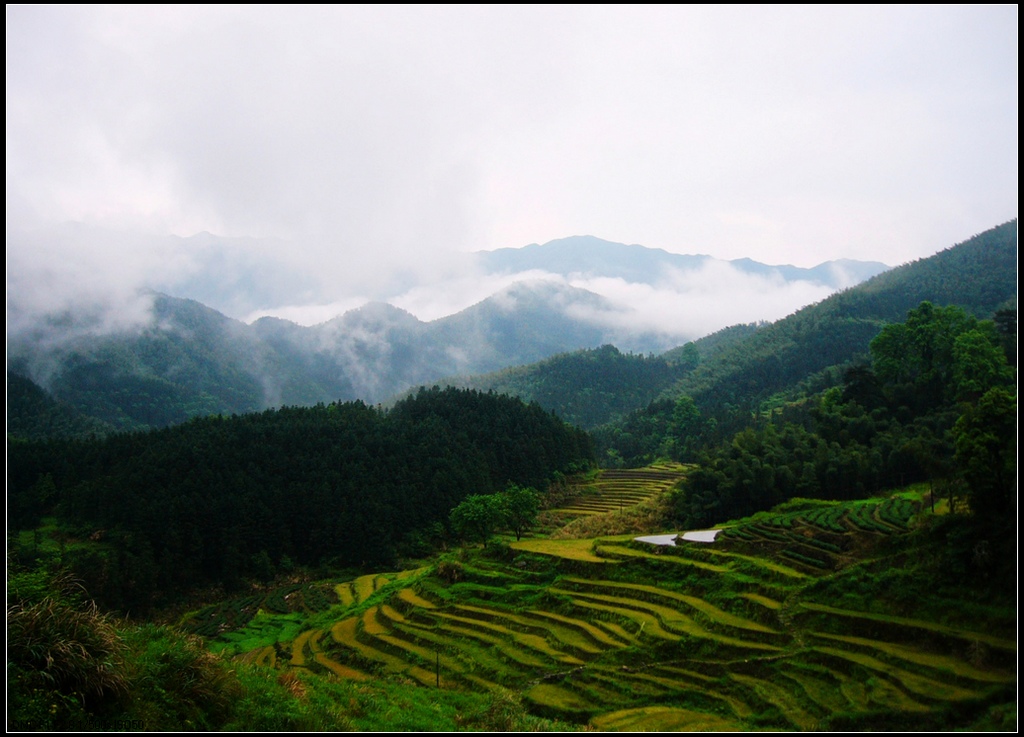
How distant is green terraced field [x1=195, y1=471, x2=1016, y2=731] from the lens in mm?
16875

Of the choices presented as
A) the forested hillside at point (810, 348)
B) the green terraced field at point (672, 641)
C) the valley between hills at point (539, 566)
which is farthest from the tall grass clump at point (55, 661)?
the forested hillside at point (810, 348)

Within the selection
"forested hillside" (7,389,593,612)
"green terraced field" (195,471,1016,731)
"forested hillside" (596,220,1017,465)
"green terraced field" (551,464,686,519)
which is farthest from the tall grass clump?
"forested hillside" (596,220,1017,465)

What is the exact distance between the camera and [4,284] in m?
9.59

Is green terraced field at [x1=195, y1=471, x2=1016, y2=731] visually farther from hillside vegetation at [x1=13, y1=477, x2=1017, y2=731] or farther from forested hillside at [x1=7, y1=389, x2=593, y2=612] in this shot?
forested hillside at [x1=7, y1=389, x2=593, y2=612]

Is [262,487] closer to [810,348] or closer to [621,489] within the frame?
[621,489]

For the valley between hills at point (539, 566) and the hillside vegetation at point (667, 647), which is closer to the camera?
the hillside vegetation at point (667, 647)

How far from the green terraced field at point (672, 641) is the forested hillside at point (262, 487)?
67.4 feet

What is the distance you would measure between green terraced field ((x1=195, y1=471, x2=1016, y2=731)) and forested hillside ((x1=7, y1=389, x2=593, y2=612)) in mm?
20548

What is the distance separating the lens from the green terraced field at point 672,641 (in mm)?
16875

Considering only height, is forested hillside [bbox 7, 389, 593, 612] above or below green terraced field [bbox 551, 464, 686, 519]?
above

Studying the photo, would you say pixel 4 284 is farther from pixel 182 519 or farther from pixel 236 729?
pixel 182 519

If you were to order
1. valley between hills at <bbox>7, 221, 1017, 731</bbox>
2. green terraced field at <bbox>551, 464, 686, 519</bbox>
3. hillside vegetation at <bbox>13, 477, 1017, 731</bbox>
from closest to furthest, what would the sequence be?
hillside vegetation at <bbox>13, 477, 1017, 731</bbox> < valley between hills at <bbox>7, 221, 1017, 731</bbox> < green terraced field at <bbox>551, 464, 686, 519</bbox>

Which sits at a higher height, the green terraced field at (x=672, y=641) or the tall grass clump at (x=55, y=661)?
the tall grass clump at (x=55, y=661)

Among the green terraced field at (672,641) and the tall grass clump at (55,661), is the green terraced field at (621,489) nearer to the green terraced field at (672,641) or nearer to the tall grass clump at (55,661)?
the green terraced field at (672,641)
